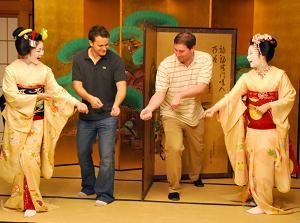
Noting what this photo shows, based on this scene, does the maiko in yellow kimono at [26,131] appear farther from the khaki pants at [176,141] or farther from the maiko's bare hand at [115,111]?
the khaki pants at [176,141]

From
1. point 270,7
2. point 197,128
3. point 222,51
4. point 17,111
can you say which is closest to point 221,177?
point 197,128

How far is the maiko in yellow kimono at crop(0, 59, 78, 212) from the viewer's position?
394cm

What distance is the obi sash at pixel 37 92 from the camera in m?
3.95

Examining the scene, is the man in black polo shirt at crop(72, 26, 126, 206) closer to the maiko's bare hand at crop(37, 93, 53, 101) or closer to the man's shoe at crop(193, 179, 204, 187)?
the maiko's bare hand at crop(37, 93, 53, 101)

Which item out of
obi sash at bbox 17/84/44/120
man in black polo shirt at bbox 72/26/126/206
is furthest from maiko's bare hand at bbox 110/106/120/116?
obi sash at bbox 17/84/44/120

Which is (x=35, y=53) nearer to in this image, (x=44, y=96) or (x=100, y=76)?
(x=44, y=96)

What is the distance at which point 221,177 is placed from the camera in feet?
17.1

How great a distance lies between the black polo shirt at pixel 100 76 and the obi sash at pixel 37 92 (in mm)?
344

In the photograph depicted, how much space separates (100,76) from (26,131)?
0.72 meters

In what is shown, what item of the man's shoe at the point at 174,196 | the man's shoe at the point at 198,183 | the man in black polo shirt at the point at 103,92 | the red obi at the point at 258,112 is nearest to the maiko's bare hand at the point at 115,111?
the man in black polo shirt at the point at 103,92

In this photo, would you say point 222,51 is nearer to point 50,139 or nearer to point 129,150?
point 129,150

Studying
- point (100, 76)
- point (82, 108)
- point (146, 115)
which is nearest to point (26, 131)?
point (82, 108)

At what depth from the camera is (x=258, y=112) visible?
4055 mm

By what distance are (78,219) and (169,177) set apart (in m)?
0.97
